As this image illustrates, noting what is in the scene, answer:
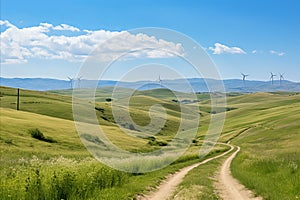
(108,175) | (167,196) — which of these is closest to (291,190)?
(167,196)

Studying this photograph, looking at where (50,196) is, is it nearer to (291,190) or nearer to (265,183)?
(291,190)

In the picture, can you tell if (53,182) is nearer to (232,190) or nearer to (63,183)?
(63,183)

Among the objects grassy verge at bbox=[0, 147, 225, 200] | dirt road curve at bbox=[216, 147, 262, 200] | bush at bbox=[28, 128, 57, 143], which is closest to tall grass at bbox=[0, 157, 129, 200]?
grassy verge at bbox=[0, 147, 225, 200]

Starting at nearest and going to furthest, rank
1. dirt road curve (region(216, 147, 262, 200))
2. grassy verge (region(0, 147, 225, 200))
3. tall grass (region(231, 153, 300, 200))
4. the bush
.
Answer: grassy verge (region(0, 147, 225, 200))
tall grass (region(231, 153, 300, 200))
dirt road curve (region(216, 147, 262, 200))
the bush

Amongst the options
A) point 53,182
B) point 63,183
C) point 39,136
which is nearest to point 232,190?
point 63,183

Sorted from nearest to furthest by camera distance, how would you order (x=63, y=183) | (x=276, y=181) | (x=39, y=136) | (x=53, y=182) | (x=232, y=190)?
(x=53, y=182) < (x=63, y=183) < (x=232, y=190) < (x=276, y=181) < (x=39, y=136)

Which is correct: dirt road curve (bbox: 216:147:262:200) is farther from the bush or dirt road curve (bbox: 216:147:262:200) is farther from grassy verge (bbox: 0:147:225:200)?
the bush

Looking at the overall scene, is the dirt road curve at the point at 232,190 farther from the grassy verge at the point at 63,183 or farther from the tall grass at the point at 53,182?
the tall grass at the point at 53,182

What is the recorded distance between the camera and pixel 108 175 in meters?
20.3

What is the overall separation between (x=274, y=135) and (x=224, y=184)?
64.5m

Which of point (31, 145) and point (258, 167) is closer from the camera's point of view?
point (258, 167)

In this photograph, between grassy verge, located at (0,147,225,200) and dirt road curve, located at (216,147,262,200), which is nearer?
grassy verge, located at (0,147,225,200)

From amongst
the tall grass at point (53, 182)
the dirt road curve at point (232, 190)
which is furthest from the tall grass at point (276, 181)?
the tall grass at point (53, 182)

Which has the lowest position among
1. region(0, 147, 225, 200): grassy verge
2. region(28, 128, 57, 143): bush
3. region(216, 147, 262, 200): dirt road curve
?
region(28, 128, 57, 143): bush
